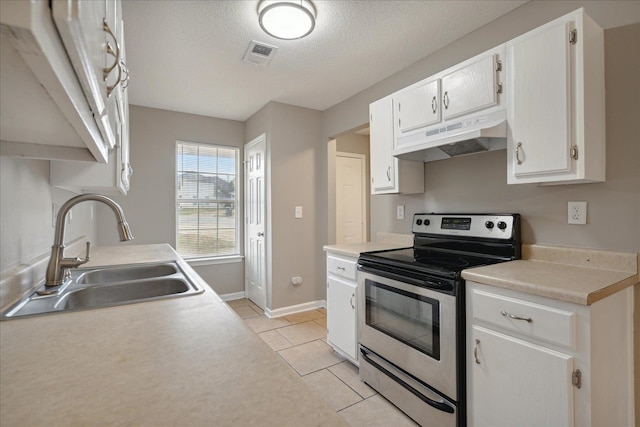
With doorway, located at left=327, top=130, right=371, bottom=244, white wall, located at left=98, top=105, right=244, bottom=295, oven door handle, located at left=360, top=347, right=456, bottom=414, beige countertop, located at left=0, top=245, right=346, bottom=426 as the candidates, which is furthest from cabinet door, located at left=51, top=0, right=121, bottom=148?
doorway, located at left=327, top=130, right=371, bottom=244

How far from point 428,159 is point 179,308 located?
2.09m

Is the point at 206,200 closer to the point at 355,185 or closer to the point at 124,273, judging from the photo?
the point at 355,185

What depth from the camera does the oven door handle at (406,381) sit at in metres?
1.60

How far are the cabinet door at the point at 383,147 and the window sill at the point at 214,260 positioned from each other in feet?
8.35

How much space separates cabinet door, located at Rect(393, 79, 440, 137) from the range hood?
6 cm

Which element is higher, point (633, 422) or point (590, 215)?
point (590, 215)

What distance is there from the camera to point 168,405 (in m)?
0.51

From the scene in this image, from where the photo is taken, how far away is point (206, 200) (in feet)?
13.8

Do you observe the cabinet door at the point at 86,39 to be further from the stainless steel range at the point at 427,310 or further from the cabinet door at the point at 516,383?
the cabinet door at the point at 516,383

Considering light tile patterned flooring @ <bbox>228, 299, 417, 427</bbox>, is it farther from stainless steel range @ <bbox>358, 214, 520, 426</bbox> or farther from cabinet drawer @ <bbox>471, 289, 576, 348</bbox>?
cabinet drawer @ <bbox>471, 289, 576, 348</bbox>

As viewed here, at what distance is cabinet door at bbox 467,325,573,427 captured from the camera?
1.22 meters

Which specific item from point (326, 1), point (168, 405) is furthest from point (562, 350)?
point (326, 1)

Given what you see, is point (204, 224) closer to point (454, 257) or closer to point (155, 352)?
point (454, 257)

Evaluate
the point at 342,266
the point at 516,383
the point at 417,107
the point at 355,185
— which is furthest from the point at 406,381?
the point at 355,185
